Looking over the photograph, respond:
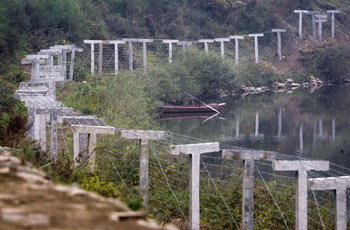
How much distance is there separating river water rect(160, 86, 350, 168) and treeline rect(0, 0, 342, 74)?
7782mm

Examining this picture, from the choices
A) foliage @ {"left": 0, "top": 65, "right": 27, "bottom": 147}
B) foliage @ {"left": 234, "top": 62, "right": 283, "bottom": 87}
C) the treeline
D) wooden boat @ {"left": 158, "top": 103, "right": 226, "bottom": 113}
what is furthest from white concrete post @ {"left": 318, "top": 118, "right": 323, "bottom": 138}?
the treeline

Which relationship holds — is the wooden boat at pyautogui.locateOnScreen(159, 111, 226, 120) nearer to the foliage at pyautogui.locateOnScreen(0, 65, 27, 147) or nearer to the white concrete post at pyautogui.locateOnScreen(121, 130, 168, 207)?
the foliage at pyautogui.locateOnScreen(0, 65, 27, 147)

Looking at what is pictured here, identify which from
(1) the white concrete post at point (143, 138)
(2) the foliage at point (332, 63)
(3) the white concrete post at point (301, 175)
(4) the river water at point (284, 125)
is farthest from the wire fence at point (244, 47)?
(3) the white concrete post at point (301, 175)

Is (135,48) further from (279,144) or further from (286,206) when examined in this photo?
(286,206)

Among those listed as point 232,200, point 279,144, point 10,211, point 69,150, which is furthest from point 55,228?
point 279,144

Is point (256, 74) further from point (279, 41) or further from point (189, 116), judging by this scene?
point (189, 116)

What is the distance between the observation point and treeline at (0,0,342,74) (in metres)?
30.1

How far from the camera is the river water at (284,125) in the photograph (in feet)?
72.6

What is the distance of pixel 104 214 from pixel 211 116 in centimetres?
2743

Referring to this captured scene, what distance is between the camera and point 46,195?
146 inches

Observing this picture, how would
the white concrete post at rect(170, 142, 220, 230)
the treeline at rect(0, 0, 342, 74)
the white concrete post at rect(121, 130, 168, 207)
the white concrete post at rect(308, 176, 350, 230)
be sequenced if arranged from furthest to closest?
1. the treeline at rect(0, 0, 342, 74)
2. the white concrete post at rect(121, 130, 168, 207)
3. the white concrete post at rect(170, 142, 220, 230)
4. the white concrete post at rect(308, 176, 350, 230)

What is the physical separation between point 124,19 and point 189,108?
1599cm

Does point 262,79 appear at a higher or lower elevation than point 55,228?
higher

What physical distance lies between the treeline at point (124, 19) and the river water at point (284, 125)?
7.78 m
